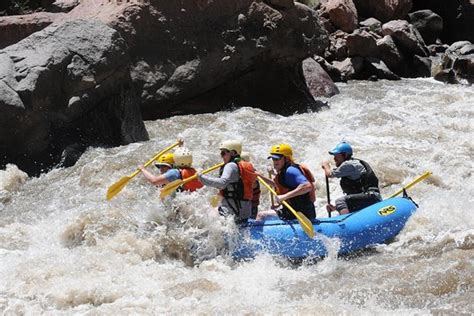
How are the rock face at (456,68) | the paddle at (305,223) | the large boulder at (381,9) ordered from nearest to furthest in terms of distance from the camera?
the paddle at (305,223) < the rock face at (456,68) < the large boulder at (381,9)

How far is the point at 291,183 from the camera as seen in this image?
6418 millimetres

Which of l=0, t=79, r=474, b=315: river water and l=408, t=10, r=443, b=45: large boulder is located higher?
l=0, t=79, r=474, b=315: river water

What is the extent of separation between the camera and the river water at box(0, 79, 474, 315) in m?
5.19

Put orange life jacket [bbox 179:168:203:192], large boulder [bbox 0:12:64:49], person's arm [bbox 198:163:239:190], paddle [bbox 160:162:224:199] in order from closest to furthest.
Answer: person's arm [bbox 198:163:239:190]
paddle [bbox 160:162:224:199]
orange life jacket [bbox 179:168:203:192]
large boulder [bbox 0:12:64:49]

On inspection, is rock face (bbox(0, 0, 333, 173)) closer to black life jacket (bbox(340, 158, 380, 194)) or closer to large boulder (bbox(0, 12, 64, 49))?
large boulder (bbox(0, 12, 64, 49))

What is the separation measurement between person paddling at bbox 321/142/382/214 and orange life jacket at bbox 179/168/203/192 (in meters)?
1.28

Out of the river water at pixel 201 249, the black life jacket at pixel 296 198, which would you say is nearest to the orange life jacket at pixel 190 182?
the river water at pixel 201 249

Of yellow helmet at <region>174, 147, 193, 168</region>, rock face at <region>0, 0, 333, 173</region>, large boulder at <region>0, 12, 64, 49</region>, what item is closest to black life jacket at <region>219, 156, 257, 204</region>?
yellow helmet at <region>174, 147, 193, 168</region>

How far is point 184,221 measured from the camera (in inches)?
254

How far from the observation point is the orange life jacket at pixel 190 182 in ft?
21.5

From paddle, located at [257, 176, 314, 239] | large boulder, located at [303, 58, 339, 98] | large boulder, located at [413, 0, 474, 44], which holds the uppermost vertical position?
paddle, located at [257, 176, 314, 239]

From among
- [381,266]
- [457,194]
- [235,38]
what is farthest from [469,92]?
[381,266]

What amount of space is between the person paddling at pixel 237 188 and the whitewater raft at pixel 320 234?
16 cm

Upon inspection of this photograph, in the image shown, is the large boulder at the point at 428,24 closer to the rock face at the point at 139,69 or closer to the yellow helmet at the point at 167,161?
the rock face at the point at 139,69
